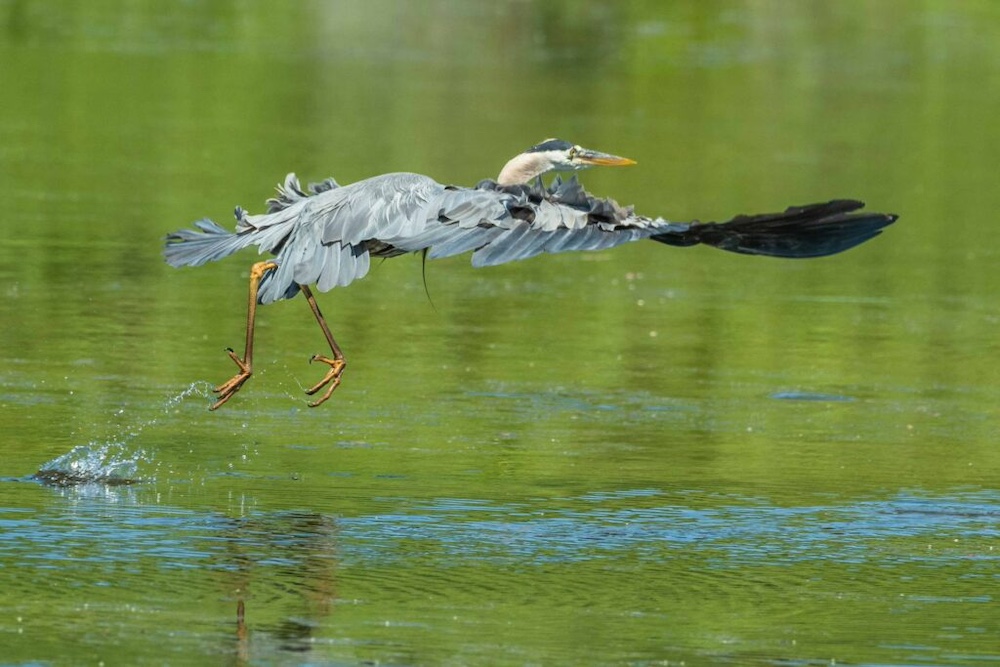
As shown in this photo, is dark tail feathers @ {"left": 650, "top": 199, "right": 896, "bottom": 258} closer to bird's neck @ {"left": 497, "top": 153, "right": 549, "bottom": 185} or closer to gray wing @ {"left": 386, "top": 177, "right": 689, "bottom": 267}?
gray wing @ {"left": 386, "top": 177, "right": 689, "bottom": 267}

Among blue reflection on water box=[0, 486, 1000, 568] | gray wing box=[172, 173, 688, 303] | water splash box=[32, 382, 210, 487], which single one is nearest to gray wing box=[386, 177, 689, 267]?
gray wing box=[172, 173, 688, 303]

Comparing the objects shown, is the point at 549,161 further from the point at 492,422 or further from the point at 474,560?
the point at 474,560

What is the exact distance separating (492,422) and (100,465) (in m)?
2.42

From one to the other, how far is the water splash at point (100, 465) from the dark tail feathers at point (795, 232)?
2.75 m

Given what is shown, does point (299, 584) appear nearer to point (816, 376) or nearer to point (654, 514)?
point (654, 514)

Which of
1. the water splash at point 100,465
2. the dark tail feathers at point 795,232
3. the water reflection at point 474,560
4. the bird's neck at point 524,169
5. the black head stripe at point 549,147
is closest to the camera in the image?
the water reflection at point 474,560

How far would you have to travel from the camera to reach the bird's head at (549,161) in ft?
33.0

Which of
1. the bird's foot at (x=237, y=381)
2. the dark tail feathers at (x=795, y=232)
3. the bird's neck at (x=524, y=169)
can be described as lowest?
the bird's foot at (x=237, y=381)

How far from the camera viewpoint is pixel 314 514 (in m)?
9.31

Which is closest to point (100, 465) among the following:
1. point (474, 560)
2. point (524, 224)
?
point (474, 560)

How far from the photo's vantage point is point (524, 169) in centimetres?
1009

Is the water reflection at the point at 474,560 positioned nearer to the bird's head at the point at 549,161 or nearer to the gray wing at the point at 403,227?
the gray wing at the point at 403,227

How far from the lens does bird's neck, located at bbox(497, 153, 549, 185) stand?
10047 mm

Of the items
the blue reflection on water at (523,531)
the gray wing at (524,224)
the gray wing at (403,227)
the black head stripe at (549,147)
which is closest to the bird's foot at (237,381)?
the gray wing at (403,227)
